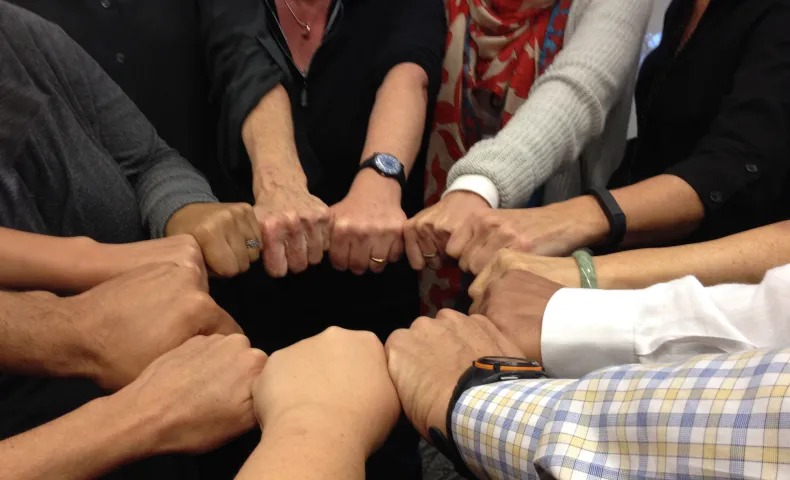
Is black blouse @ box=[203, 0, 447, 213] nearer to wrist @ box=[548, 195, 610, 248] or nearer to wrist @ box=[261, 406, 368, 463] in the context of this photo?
wrist @ box=[548, 195, 610, 248]

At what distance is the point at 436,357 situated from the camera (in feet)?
2.09

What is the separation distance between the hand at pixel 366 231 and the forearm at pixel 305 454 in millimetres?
392

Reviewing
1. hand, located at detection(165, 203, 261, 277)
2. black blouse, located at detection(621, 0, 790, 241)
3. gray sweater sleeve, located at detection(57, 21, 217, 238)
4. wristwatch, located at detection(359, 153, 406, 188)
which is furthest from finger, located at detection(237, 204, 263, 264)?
black blouse, located at detection(621, 0, 790, 241)

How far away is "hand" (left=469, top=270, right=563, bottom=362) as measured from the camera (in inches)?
25.8

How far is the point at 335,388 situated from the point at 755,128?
70cm

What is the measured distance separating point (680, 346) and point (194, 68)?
3.08 ft

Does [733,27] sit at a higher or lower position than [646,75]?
higher

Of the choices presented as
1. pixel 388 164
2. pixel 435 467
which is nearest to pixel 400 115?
pixel 388 164

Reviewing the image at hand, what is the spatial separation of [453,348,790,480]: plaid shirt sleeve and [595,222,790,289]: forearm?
312mm

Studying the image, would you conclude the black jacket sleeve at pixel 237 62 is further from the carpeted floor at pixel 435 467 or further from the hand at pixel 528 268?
the carpeted floor at pixel 435 467

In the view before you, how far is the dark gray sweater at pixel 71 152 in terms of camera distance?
735mm

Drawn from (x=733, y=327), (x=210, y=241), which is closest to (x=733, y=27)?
(x=733, y=327)

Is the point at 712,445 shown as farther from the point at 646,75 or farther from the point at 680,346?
the point at 646,75

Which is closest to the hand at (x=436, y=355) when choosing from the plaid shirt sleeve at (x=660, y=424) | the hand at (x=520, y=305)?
the hand at (x=520, y=305)
